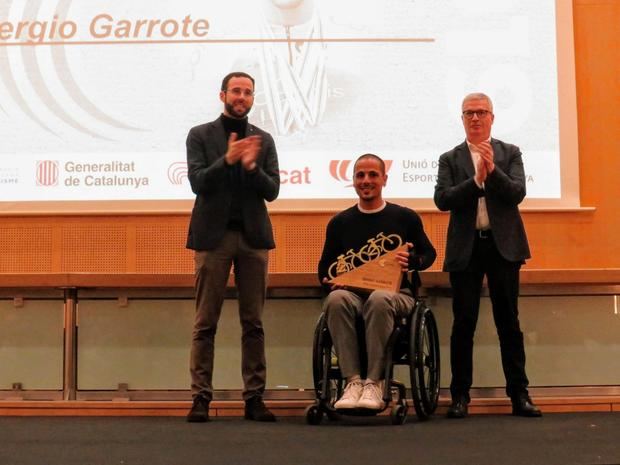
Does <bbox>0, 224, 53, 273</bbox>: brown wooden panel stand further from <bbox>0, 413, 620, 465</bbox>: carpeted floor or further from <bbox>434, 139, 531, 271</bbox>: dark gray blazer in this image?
<bbox>434, 139, 531, 271</bbox>: dark gray blazer

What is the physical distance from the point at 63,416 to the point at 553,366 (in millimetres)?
A: 2047

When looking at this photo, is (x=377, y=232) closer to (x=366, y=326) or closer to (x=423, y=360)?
(x=366, y=326)

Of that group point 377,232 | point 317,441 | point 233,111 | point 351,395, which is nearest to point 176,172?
point 233,111

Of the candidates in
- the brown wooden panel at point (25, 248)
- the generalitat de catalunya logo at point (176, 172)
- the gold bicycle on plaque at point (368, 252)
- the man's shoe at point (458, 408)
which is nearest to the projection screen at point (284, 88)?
the generalitat de catalunya logo at point (176, 172)

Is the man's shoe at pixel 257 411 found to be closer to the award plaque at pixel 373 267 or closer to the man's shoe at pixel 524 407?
the award plaque at pixel 373 267

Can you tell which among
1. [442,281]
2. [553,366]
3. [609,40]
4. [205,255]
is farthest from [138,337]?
[609,40]

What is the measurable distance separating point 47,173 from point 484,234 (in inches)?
120

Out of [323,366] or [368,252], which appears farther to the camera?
[368,252]

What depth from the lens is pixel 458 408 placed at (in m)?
3.63

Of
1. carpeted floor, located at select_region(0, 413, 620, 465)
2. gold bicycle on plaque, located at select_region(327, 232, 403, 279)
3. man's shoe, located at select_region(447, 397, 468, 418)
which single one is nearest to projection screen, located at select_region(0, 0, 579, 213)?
gold bicycle on plaque, located at select_region(327, 232, 403, 279)

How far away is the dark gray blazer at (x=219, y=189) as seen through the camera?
11.5ft

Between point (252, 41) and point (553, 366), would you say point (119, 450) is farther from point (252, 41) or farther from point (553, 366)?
point (252, 41)

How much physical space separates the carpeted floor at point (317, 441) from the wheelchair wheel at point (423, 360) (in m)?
0.07

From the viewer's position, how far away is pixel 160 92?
577 centimetres
